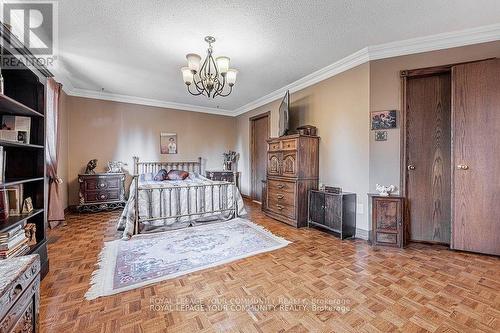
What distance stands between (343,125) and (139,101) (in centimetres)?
485

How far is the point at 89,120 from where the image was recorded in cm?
509

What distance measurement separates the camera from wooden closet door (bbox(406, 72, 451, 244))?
2963 mm

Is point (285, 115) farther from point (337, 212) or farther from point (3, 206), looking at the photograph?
point (3, 206)

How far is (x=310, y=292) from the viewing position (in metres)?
1.89

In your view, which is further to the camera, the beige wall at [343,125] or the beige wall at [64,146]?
the beige wall at [64,146]

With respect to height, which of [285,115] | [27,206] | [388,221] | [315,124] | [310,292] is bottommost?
[310,292]

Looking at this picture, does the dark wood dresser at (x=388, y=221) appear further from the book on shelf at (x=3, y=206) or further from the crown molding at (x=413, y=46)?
the book on shelf at (x=3, y=206)

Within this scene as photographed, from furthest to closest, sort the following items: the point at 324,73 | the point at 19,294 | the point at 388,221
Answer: the point at 324,73, the point at 388,221, the point at 19,294

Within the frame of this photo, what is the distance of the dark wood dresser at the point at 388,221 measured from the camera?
2.88 metres

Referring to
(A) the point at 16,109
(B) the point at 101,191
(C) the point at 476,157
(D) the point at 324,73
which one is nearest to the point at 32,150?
(A) the point at 16,109

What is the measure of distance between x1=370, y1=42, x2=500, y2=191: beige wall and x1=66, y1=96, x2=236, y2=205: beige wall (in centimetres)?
452

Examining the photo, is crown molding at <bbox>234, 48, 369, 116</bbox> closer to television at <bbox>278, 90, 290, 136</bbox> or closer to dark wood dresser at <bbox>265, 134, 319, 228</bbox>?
television at <bbox>278, 90, 290, 136</bbox>

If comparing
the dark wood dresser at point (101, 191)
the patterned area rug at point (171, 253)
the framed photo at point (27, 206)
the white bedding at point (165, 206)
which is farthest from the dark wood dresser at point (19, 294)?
the dark wood dresser at point (101, 191)

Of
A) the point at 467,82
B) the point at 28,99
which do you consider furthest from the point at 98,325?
the point at 467,82
